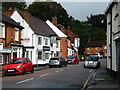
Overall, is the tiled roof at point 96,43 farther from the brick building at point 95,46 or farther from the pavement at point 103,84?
the pavement at point 103,84

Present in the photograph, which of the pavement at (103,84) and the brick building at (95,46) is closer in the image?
the pavement at (103,84)

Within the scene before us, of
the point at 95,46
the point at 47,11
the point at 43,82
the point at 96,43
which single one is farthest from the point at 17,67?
the point at 95,46

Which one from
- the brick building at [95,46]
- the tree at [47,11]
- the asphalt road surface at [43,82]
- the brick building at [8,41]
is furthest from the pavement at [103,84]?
the brick building at [95,46]

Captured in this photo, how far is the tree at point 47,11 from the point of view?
65.9m

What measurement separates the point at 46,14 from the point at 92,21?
37.0 m

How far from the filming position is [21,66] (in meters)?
19.5

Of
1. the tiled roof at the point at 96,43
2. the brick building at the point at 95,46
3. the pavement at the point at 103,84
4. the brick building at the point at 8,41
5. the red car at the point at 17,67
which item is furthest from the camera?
the brick building at the point at 95,46

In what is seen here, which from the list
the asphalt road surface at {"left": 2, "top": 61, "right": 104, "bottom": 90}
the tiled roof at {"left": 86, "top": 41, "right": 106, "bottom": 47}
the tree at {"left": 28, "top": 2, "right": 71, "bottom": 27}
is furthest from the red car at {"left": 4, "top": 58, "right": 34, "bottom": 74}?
the tiled roof at {"left": 86, "top": 41, "right": 106, "bottom": 47}

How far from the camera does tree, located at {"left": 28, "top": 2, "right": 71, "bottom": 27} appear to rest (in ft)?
216

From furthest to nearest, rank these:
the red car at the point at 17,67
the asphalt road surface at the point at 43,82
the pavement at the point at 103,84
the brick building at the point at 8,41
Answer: the brick building at the point at 8,41 < the red car at the point at 17,67 < the asphalt road surface at the point at 43,82 < the pavement at the point at 103,84

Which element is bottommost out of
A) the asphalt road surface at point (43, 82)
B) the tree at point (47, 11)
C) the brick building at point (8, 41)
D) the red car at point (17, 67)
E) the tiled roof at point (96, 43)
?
the asphalt road surface at point (43, 82)

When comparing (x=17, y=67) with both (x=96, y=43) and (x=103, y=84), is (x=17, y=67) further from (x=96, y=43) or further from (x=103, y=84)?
(x=96, y=43)

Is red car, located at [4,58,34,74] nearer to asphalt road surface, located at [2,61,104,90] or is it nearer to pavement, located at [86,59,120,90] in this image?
asphalt road surface, located at [2,61,104,90]

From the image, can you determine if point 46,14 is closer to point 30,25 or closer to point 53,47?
point 53,47
